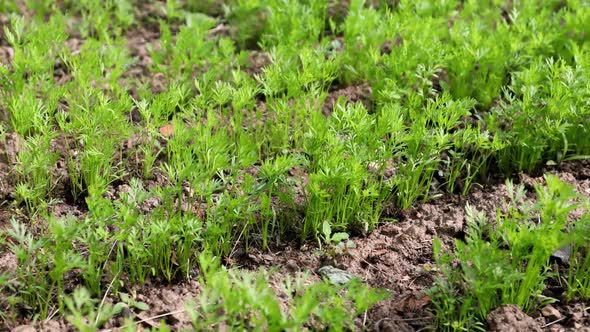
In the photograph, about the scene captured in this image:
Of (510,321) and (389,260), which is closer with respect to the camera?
(510,321)

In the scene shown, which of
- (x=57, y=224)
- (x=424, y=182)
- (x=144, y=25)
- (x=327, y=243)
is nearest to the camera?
(x=57, y=224)

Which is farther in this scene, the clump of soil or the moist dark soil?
the moist dark soil

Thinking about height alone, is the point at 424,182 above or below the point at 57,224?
below

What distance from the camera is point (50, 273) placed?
9.70ft

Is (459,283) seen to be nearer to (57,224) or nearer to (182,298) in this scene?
(182,298)

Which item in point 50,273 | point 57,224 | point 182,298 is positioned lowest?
point 182,298

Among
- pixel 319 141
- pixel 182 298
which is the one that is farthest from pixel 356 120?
pixel 182 298

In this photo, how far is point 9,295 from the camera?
10.3 ft

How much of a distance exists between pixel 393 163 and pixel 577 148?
3.15 ft

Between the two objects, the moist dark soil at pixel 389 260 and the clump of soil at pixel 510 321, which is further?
the moist dark soil at pixel 389 260

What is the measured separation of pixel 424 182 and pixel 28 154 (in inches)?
75.2

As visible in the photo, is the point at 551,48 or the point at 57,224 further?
the point at 551,48

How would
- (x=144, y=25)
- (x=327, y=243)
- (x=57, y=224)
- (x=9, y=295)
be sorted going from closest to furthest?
(x=57, y=224)
(x=9, y=295)
(x=327, y=243)
(x=144, y=25)

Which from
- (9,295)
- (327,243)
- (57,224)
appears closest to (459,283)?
(327,243)
